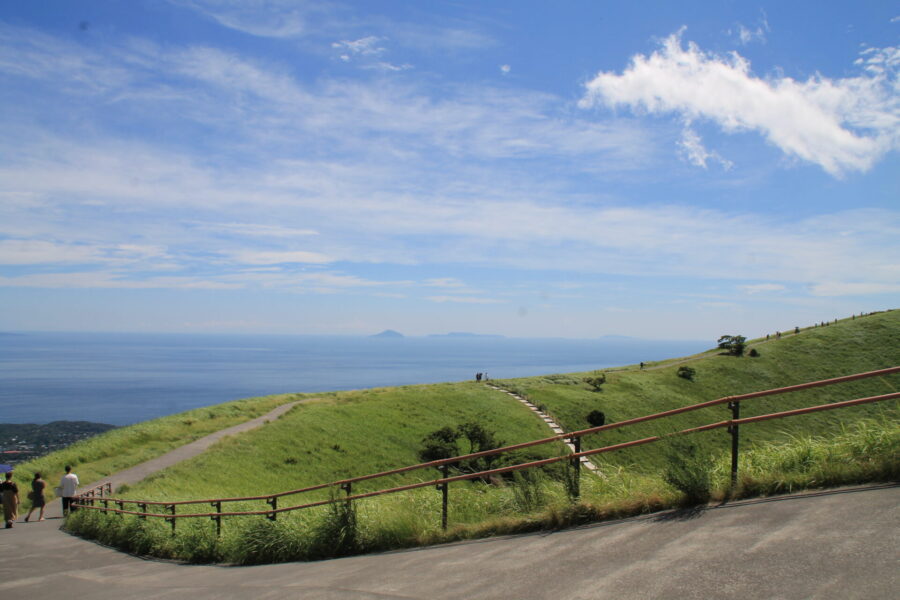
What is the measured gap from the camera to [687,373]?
2296 inches

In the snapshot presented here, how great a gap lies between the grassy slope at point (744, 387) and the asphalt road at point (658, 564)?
1153 inches

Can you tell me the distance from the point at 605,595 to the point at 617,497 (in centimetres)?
284

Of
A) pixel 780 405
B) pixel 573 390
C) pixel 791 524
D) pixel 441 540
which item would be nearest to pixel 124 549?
pixel 441 540

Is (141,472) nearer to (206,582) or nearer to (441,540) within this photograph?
(206,582)

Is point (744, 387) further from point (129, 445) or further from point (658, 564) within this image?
point (658, 564)

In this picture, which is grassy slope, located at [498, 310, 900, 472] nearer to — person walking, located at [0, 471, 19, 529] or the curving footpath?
person walking, located at [0, 471, 19, 529]

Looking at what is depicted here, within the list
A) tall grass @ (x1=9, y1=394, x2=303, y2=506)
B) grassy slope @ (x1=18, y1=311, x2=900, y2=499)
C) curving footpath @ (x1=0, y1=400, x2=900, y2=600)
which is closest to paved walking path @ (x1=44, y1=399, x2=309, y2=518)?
tall grass @ (x1=9, y1=394, x2=303, y2=506)

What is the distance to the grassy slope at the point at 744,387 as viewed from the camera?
1693 inches

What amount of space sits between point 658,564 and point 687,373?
58637 millimetres

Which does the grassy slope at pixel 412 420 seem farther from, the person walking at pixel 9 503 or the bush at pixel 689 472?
the bush at pixel 689 472

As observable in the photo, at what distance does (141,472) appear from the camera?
26.6 m

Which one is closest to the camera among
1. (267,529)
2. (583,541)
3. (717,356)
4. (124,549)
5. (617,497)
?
(583,541)

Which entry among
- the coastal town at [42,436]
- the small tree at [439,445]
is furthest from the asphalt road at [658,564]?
the coastal town at [42,436]

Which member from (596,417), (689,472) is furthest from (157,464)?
(596,417)
